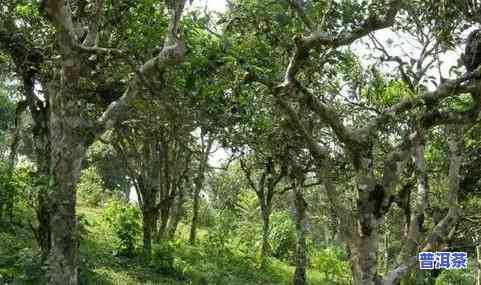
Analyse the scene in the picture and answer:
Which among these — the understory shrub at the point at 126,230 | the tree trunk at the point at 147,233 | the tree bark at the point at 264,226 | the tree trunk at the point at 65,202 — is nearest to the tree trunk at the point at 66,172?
the tree trunk at the point at 65,202

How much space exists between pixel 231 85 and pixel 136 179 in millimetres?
9602

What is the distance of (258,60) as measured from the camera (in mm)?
10352

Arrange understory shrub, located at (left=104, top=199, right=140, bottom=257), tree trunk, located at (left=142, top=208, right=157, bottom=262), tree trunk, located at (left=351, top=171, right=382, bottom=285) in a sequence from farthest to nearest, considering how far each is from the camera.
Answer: tree trunk, located at (left=142, top=208, right=157, bottom=262) < understory shrub, located at (left=104, top=199, right=140, bottom=257) < tree trunk, located at (left=351, top=171, right=382, bottom=285)

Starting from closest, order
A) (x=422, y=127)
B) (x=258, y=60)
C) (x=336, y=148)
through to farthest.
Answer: (x=422, y=127) → (x=258, y=60) → (x=336, y=148)

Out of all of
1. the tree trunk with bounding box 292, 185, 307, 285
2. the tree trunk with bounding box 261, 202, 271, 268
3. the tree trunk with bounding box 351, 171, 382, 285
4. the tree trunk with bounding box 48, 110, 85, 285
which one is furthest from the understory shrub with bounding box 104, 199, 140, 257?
the tree trunk with bounding box 351, 171, 382, 285

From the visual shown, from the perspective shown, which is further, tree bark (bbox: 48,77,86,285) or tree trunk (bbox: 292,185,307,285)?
tree trunk (bbox: 292,185,307,285)

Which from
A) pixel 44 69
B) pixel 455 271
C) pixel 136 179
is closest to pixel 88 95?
pixel 44 69

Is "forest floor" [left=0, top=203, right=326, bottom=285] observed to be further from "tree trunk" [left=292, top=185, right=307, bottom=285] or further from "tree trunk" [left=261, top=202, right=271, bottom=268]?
"tree trunk" [left=292, top=185, right=307, bottom=285]

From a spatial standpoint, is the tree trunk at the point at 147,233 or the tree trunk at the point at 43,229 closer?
the tree trunk at the point at 43,229

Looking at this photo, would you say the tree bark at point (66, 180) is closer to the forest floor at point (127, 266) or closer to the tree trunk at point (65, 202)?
the tree trunk at point (65, 202)

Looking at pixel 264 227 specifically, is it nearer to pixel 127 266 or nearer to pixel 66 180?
pixel 127 266

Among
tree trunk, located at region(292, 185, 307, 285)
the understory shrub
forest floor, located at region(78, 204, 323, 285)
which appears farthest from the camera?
tree trunk, located at region(292, 185, 307, 285)

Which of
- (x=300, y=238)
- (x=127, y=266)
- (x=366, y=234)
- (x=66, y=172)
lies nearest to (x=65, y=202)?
(x=66, y=172)

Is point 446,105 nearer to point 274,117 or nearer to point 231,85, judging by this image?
point 274,117
